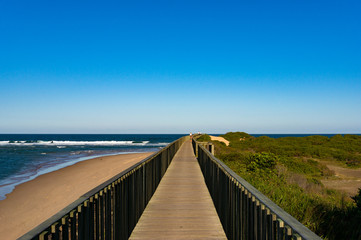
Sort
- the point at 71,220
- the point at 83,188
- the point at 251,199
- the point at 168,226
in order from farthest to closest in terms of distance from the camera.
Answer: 1. the point at 83,188
2. the point at 168,226
3. the point at 251,199
4. the point at 71,220

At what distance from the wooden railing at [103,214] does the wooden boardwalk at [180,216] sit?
357 mm

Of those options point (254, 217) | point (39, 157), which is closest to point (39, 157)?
point (39, 157)

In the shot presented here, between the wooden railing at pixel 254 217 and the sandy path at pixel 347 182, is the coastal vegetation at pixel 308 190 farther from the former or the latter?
the wooden railing at pixel 254 217

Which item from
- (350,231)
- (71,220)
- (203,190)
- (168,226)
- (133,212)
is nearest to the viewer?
(71,220)

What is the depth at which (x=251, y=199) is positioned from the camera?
310 cm

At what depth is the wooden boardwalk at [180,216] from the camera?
4988 millimetres

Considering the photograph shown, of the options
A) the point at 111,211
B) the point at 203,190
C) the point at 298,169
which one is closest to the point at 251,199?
the point at 111,211

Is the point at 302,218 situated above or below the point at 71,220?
below

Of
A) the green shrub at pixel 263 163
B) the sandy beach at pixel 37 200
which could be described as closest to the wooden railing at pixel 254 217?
the sandy beach at pixel 37 200

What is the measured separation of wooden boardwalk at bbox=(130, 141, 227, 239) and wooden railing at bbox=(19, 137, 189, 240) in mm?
357

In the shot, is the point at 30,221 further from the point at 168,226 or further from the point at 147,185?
the point at 168,226

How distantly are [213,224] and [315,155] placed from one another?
2864 cm

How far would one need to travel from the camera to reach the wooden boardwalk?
196 inches

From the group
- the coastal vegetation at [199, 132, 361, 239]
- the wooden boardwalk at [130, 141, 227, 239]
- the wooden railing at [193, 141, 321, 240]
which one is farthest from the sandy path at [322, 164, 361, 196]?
the wooden railing at [193, 141, 321, 240]
